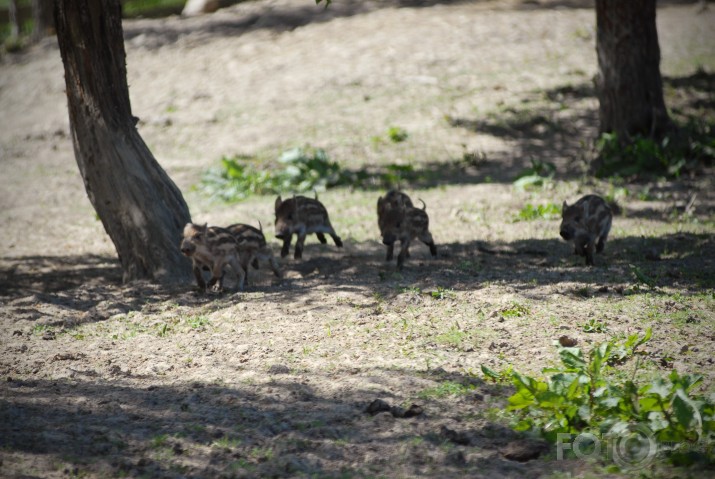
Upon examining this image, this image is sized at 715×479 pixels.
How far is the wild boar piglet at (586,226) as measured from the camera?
9820 mm

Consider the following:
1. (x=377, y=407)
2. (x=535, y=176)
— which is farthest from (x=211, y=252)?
(x=535, y=176)

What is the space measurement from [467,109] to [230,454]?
518 inches

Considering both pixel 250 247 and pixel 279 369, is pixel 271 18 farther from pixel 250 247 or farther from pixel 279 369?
pixel 279 369

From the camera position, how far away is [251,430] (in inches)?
228

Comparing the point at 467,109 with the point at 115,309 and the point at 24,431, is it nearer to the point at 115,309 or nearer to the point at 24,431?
the point at 115,309

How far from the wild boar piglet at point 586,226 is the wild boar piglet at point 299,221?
2.99 metres

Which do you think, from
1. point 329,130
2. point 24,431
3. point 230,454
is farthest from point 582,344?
point 329,130

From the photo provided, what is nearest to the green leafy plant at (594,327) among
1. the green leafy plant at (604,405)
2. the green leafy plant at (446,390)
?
the green leafy plant at (604,405)

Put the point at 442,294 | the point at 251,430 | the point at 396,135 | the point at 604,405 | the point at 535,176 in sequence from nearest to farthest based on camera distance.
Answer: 1. the point at 604,405
2. the point at 251,430
3. the point at 442,294
4. the point at 535,176
5. the point at 396,135

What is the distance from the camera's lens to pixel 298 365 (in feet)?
22.9

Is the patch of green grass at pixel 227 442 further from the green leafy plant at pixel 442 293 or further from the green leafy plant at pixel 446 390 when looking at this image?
the green leafy plant at pixel 442 293

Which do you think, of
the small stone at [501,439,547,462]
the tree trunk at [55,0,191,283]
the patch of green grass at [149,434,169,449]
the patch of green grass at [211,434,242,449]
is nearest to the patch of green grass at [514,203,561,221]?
the tree trunk at [55,0,191,283]

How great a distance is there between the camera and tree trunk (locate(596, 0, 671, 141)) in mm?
13711

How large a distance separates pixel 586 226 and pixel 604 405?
15.2 feet
